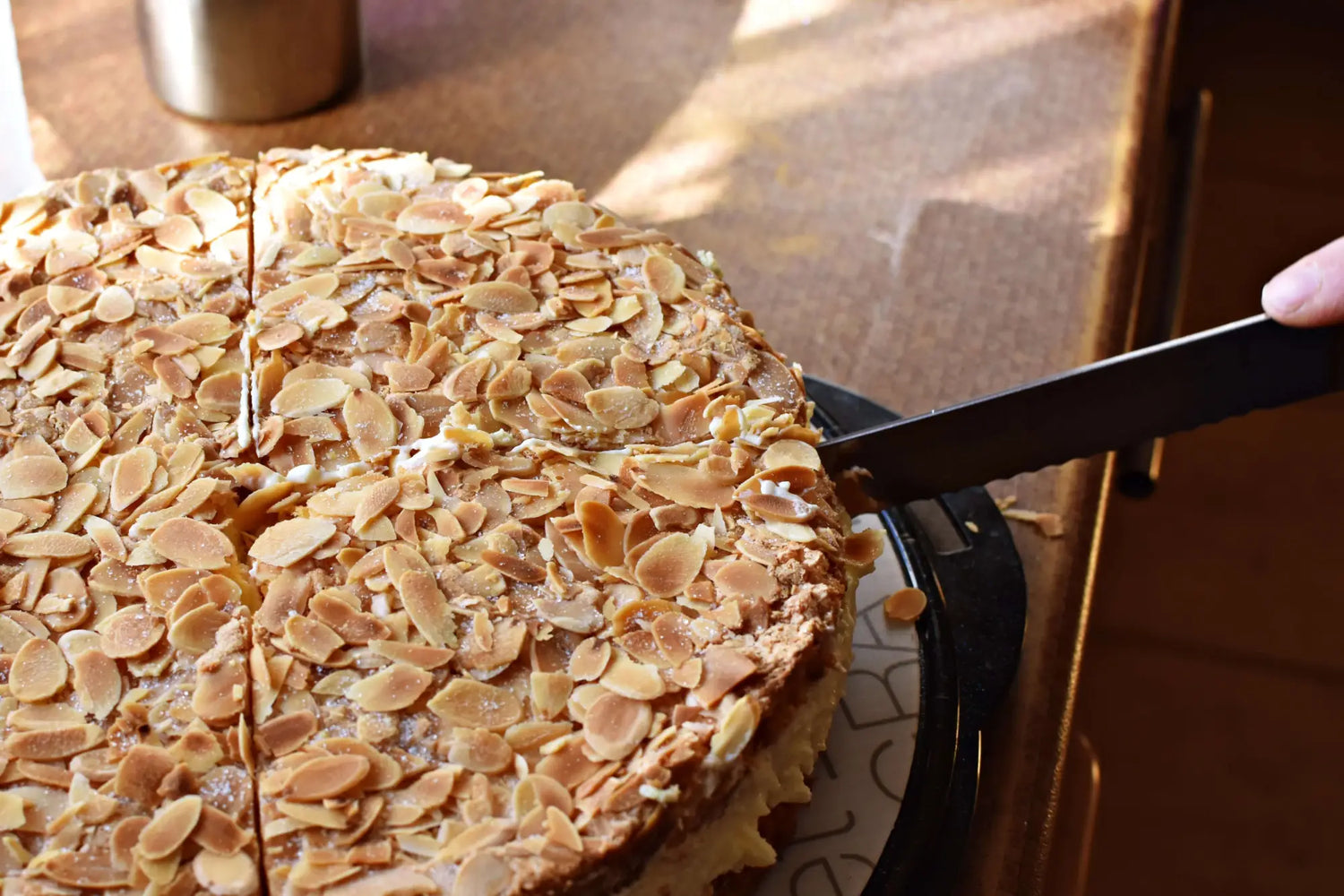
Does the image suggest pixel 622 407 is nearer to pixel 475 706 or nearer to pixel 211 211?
pixel 475 706

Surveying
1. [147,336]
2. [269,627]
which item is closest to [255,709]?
[269,627]

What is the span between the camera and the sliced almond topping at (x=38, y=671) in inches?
30.8

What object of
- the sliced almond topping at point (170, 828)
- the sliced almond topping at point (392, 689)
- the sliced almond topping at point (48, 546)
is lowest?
the sliced almond topping at point (170, 828)

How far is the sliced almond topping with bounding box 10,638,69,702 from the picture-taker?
78 cm

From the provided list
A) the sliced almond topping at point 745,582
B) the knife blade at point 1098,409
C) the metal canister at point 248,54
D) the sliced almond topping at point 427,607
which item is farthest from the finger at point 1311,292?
the metal canister at point 248,54

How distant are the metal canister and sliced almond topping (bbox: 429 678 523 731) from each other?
109 cm

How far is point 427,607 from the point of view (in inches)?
32.4

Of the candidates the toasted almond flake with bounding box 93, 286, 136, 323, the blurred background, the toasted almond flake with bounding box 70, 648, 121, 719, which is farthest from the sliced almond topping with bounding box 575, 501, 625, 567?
the blurred background

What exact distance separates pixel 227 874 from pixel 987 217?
1.32m

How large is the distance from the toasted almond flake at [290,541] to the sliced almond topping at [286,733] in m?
0.12

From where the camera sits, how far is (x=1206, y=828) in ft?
6.10

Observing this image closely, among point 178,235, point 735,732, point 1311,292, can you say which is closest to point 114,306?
point 178,235

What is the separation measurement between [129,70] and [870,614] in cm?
139

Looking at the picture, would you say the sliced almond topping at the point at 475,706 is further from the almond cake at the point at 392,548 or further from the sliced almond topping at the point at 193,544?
the sliced almond topping at the point at 193,544
